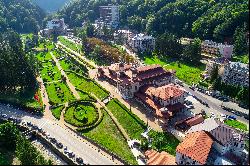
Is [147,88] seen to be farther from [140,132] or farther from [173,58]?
[173,58]

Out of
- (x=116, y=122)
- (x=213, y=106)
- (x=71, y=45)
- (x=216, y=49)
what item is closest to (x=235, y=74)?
(x=213, y=106)

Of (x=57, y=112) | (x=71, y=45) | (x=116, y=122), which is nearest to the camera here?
(x=116, y=122)

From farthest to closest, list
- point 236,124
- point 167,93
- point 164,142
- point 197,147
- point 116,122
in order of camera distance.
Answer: point 167,93 → point 116,122 → point 236,124 → point 164,142 → point 197,147

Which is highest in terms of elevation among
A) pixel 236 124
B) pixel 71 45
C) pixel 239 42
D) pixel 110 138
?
pixel 239 42

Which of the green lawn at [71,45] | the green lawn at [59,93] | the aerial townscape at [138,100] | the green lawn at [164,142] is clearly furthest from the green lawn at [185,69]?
the green lawn at [71,45]

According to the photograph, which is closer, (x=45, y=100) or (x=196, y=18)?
(x=45, y=100)

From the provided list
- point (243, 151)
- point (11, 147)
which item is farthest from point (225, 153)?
point (11, 147)

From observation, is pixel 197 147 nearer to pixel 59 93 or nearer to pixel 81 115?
pixel 81 115
